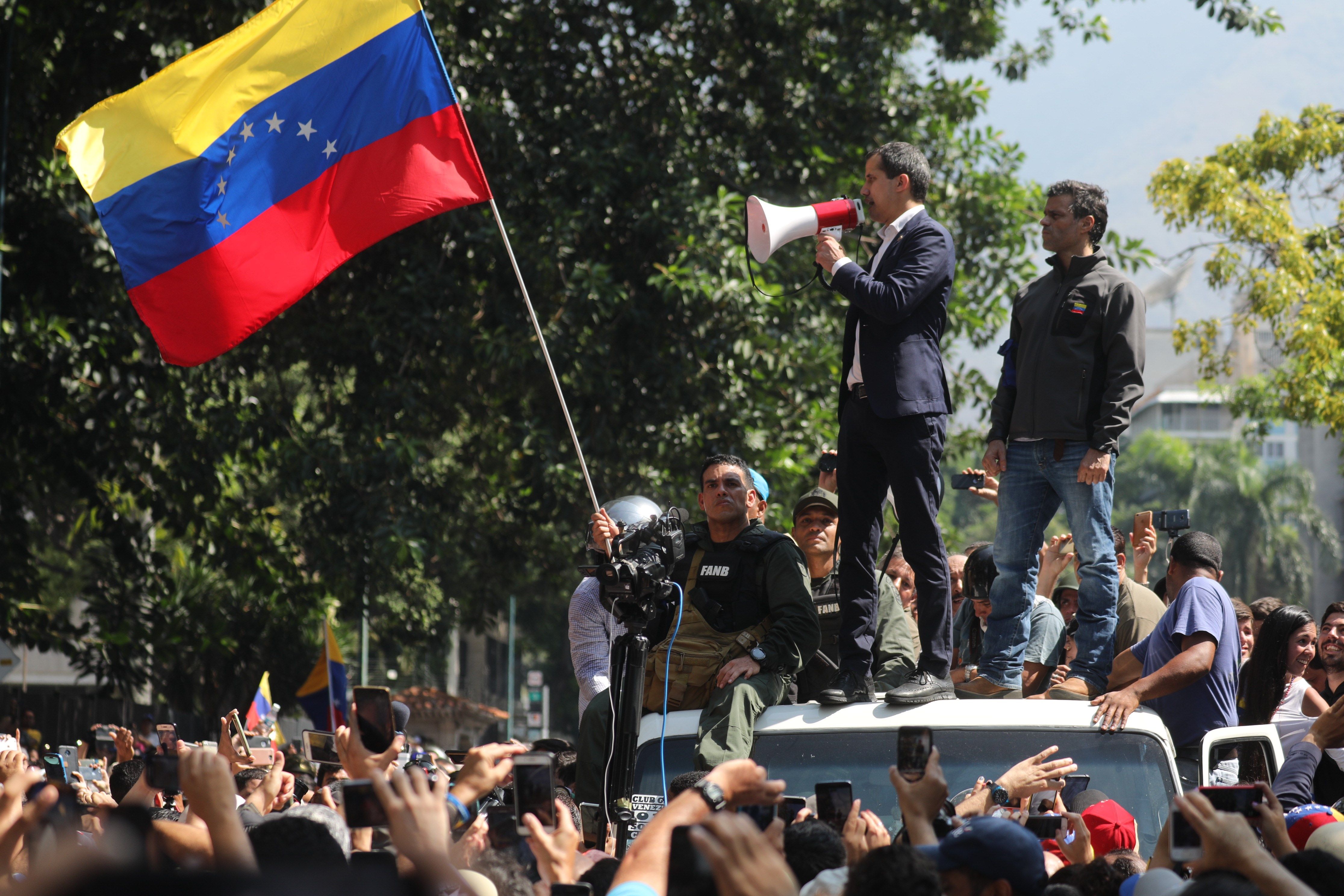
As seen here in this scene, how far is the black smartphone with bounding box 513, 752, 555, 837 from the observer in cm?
331

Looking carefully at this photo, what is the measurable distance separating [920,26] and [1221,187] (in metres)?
4.82

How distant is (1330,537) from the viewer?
191 feet

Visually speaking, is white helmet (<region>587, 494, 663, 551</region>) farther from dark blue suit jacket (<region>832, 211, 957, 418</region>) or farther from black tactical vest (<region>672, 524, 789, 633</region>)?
dark blue suit jacket (<region>832, 211, 957, 418</region>)

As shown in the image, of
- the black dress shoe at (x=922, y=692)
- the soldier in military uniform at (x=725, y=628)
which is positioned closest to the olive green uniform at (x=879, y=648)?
the soldier in military uniform at (x=725, y=628)

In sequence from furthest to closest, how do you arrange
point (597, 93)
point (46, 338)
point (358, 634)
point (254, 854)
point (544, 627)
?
point (544, 627) < point (358, 634) < point (597, 93) < point (46, 338) < point (254, 854)

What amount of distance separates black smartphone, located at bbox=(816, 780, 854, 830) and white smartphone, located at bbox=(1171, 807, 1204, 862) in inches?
37.1

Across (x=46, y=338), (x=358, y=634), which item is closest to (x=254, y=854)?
(x=46, y=338)

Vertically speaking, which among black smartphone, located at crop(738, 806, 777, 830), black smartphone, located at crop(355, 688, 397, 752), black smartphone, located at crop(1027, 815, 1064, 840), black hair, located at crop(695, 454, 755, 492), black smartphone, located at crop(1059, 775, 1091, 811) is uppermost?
black hair, located at crop(695, 454, 755, 492)

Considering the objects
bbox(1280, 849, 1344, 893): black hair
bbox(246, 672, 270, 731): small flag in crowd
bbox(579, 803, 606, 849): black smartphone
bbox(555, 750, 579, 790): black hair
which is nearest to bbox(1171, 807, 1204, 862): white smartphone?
bbox(1280, 849, 1344, 893): black hair

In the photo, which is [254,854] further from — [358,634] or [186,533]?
[358,634]

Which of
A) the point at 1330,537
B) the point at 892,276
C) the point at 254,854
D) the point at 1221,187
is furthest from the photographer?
the point at 1330,537

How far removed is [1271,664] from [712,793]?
3979 mm

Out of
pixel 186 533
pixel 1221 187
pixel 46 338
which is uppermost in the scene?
pixel 1221 187

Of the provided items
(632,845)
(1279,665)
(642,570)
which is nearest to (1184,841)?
(632,845)
